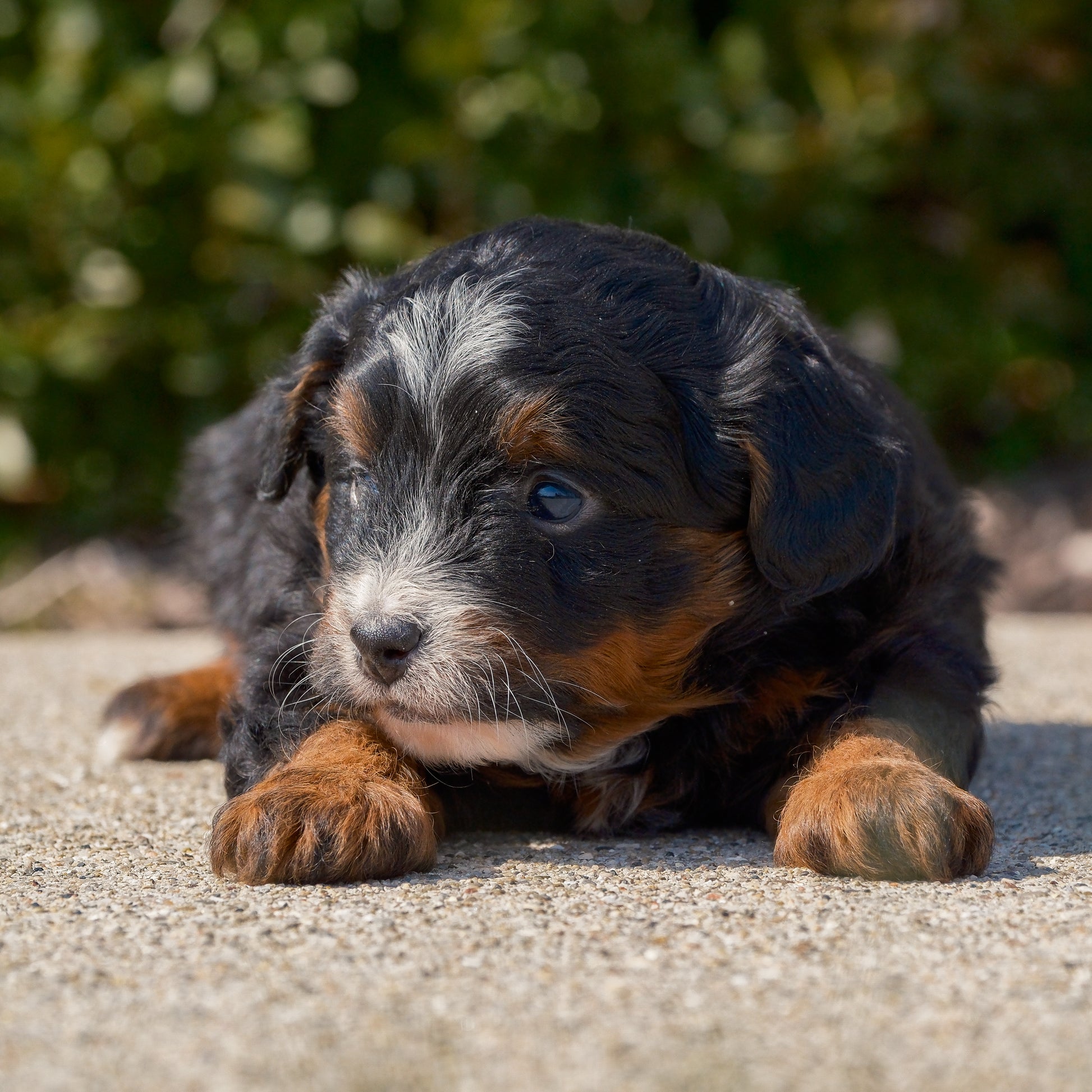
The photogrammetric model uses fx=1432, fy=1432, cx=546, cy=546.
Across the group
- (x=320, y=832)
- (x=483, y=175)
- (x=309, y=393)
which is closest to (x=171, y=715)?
(x=309, y=393)

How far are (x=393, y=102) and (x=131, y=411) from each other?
2.30 meters

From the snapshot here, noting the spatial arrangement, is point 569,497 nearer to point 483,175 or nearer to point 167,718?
point 167,718

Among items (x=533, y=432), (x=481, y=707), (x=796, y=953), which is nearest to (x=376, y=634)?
(x=481, y=707)

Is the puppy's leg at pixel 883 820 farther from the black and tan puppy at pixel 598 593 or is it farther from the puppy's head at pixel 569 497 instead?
the puppy's head at pixel 569 497

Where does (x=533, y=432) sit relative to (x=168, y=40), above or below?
below

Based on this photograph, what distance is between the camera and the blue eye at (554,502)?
10.4 ft

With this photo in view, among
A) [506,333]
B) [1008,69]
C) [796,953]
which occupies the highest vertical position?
[1008,69]

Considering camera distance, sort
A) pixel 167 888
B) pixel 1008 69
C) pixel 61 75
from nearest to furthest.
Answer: pixel 167 888, pixel 61 75, pixel 1008 69

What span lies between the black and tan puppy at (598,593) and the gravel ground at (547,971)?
0.44 ft

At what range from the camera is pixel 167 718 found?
4.50 metres

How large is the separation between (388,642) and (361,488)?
0.53m

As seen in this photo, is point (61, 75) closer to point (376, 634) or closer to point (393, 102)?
point (393, 102)

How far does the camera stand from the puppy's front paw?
286cm

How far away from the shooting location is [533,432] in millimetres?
3111
